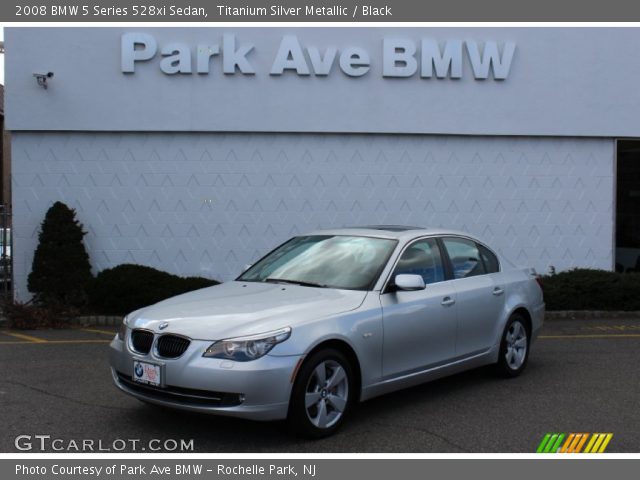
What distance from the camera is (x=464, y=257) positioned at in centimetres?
722

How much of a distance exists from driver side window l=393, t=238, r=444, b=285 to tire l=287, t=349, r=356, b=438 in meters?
1.19

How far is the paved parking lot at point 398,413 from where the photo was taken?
209 inches

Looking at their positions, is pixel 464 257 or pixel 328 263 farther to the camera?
pixel 464 257

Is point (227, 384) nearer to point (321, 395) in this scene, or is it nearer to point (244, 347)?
point (244, 347)

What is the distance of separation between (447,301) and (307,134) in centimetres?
712

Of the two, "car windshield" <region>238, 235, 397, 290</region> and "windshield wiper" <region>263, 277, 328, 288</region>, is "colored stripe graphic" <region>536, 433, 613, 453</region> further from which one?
"windshield wiper" <region>263, 277, 328, 288</region>

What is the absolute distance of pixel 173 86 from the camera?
42.0 ft

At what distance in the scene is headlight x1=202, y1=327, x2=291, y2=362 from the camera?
501 centimetres

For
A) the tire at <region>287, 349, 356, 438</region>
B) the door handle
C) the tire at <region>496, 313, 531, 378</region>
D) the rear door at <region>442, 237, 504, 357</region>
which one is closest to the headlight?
the tire at <region>287, 349, 356, 438</region>

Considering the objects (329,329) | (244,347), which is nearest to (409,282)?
(329,329)

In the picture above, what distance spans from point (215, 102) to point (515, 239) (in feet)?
19.7

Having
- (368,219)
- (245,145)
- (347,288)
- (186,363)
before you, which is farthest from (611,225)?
(186,363)

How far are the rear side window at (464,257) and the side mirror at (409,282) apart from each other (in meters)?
1.04

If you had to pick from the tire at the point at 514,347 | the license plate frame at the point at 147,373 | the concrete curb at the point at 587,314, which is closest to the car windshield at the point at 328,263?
the license plate frame at the point at 147,373
